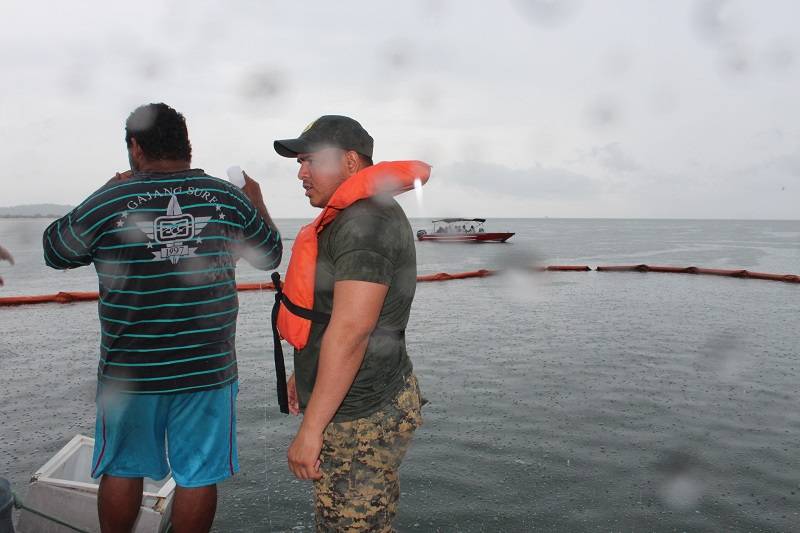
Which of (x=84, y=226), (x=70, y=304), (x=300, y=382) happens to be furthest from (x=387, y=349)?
(x=70, y=304)

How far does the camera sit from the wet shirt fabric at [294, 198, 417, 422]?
216 cm

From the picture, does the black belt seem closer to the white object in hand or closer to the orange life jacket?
the orange life jacket

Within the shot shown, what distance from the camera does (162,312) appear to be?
8.38ft

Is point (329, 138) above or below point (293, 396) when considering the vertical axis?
above

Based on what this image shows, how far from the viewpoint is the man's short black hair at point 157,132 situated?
264 centimetres

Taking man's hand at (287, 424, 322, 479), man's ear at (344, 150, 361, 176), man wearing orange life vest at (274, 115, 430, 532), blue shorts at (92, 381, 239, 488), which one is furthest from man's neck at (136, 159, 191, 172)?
man's hand at (287, 424, 322, 479)

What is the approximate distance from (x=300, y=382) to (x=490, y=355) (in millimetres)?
8980

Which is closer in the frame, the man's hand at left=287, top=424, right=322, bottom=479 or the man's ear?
the man's hand at left=287, top=424, right=322, bottom=479

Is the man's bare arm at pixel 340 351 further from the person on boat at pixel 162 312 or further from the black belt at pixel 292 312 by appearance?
the person on boat at pixel 162 312

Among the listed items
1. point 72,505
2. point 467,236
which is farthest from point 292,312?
point 467,236

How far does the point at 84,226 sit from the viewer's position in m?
2.51

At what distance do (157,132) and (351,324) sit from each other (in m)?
1.38

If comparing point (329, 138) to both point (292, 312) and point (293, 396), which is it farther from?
point (293, 396)

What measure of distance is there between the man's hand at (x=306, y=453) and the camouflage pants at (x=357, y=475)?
94 millimetres
